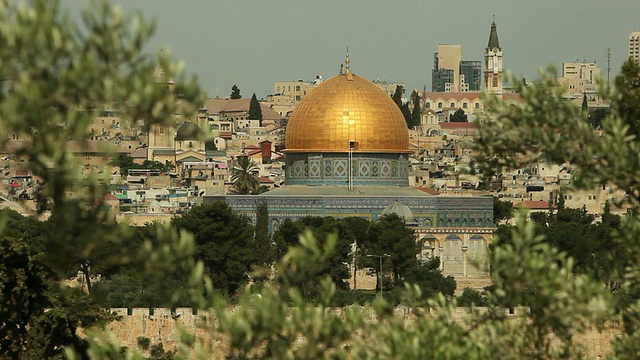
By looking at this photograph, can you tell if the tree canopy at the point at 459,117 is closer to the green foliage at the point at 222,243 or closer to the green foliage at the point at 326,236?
the green foliage at the point at 326,236

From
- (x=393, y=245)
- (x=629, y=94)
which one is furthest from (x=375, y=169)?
(x=629, y=94)

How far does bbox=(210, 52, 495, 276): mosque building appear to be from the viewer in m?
64.0

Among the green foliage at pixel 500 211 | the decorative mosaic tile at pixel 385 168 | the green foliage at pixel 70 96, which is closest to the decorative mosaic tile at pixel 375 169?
the decorative mosaic tile at pixel 385 168

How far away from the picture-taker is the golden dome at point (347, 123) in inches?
2574

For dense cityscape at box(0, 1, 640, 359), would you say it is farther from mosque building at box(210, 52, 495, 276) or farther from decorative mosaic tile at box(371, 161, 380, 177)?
decorative mosaic tile at box(371, 161, 380, 177)

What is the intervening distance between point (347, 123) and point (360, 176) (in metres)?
1.92

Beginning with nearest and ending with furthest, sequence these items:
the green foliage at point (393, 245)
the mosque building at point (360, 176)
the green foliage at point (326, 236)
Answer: the green foliage at point (326, 236)
the green foliage at point (393, 245)
the mosque building at point (360, 176)

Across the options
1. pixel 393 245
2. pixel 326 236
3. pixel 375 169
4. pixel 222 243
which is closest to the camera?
pixel 326 236

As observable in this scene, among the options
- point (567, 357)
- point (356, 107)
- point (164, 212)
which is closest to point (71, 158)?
point (567, 357)

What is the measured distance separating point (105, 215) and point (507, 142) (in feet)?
13.1

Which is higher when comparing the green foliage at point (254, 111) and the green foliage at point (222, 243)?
the green foliage at point (254, 111)

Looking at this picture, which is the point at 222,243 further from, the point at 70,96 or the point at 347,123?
the point at 70,96

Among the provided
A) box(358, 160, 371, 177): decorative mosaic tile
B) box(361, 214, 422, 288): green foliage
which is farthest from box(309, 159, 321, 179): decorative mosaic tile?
box(361, 214, 422, 288): green foliage

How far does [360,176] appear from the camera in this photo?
65.8 m
